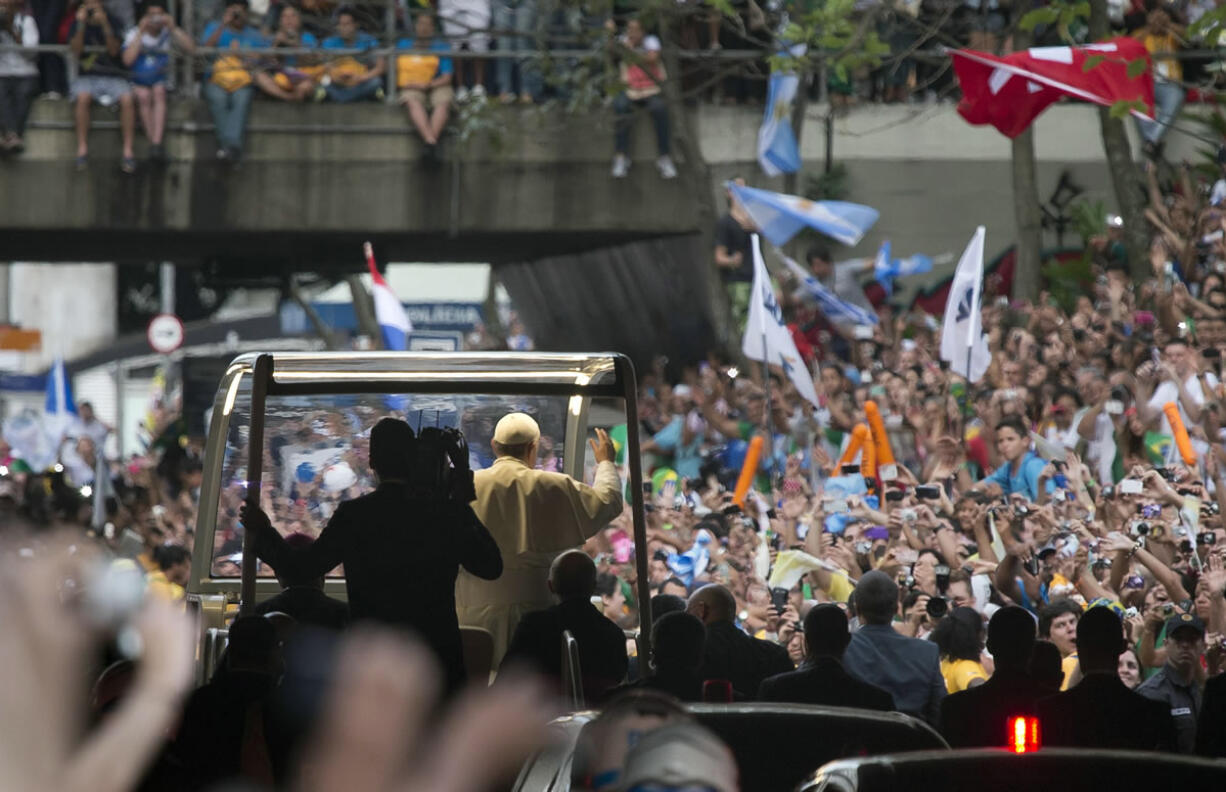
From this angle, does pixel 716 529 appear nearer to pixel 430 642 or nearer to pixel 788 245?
pixel 430 642

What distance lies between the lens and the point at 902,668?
8445 mm

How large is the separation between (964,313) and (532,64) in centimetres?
877

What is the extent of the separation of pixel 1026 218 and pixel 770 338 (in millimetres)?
5475

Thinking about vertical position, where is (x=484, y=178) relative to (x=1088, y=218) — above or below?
above

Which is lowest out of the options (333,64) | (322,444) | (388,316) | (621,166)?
(388,316)

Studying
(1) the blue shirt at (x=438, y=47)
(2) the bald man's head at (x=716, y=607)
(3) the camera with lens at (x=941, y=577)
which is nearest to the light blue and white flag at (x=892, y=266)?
(1) the blue shirt at (x=438, y=47)

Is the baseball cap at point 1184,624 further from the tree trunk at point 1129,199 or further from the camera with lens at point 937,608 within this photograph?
the tree trunk at point 1129,199

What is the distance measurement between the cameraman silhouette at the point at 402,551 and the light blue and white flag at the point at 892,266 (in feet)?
47.0

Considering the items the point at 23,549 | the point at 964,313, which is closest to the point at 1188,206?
the point at 964,313

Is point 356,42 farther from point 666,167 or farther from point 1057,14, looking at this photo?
point 1057,14

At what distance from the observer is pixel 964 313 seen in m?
14.6

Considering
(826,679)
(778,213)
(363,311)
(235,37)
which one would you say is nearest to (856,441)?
(778,213)

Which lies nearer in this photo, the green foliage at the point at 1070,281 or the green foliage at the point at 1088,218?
the green foliage at the point at 1070,281

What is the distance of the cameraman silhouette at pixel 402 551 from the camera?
7082 millimetres
